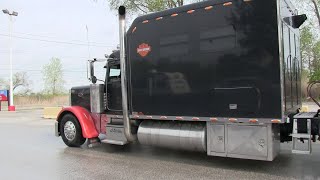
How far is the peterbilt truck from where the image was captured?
262 inches

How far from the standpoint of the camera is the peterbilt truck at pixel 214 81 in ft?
21.8

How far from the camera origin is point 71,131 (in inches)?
405

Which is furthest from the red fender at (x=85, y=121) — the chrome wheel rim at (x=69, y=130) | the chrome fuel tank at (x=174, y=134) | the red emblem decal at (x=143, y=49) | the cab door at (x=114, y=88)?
the red emblem decal at (x=143, y=49)

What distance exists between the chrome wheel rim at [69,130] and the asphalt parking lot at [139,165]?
1.18 feet

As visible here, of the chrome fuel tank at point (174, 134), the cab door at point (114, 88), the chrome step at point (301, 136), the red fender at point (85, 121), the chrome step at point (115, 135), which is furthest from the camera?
the red fender at point (85, 121)

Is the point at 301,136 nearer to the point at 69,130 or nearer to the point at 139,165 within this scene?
A: the point at 139,165

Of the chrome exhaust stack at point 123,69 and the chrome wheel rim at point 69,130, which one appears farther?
the chrome wheel rim at point 69,130

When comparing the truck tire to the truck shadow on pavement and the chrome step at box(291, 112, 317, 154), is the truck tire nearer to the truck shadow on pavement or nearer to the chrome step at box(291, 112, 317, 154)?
the truck shadow on pavement

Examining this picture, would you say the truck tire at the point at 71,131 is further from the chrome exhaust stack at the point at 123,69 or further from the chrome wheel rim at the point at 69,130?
the chrome exhaust stack at the point at 123,69

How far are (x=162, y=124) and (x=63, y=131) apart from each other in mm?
3668

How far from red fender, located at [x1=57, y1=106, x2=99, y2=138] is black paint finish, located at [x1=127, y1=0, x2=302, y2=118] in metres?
1.86

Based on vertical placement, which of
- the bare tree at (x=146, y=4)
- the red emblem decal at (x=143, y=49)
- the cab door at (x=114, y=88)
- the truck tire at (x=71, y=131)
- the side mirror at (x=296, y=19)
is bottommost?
the truck tire at (x=71, y=131)

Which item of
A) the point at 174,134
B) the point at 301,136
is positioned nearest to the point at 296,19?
the point at 301,136

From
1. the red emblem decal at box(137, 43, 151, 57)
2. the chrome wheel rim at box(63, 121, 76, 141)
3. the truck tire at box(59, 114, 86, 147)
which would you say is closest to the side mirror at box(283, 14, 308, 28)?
the red emblem decal at box(137, 43, 151, 57)
